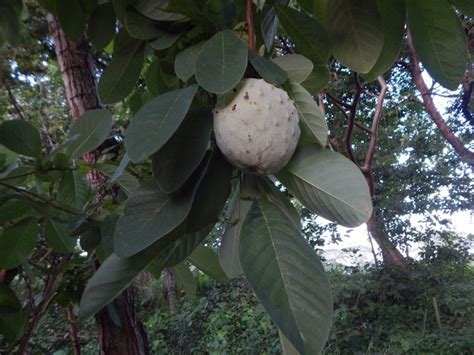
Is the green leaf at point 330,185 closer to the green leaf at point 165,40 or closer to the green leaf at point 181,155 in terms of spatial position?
the green leaf at point 181,155

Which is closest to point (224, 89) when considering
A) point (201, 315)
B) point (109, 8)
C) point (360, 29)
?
point (360, 29)

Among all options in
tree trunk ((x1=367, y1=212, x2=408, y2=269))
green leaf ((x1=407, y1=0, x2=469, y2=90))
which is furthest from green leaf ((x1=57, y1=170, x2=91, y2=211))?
tree trunk ((x1=367, y1=212, x2=408, y2=269))

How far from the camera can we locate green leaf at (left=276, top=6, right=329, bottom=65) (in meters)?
0.57

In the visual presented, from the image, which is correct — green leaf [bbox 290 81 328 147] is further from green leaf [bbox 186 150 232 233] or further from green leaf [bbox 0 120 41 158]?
green leaf [bbox 0 120 41 158]

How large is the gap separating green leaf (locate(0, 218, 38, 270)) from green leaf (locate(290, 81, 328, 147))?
662 mm

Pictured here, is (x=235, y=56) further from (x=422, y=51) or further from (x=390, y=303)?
(x=390, y=303)

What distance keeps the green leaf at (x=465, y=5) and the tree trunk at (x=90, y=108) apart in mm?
1087

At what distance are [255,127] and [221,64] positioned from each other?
0.07m

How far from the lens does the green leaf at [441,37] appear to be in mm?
552

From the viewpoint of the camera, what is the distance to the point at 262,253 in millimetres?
421

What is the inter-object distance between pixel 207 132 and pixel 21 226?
0.62 m

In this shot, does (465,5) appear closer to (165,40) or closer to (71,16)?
(165,40)

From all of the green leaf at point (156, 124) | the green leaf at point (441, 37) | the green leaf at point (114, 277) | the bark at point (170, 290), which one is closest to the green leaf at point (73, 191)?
the green leaf at point (114, 277)

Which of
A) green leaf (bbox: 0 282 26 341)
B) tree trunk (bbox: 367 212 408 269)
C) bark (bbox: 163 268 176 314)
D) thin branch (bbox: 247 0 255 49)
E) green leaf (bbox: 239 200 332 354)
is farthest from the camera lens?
bark (bbox: 163 268 176 314)
